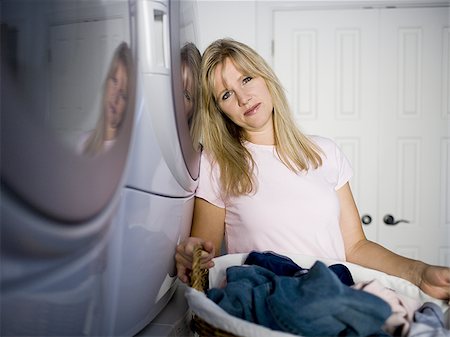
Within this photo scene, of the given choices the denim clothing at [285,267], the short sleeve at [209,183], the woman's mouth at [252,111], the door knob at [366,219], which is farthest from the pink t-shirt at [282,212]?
the door knob at [366,219]

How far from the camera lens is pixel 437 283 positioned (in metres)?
0.66

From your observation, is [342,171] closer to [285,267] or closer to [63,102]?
[285,267]

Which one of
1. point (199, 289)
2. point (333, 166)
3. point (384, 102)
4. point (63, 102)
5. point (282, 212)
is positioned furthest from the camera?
point (384, 102)

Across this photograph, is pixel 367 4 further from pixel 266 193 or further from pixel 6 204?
pixel 6 204

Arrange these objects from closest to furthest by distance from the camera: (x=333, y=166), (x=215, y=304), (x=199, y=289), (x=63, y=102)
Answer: (x=63, y=102) → (x=215, y=304) → (x=199, y=289) → (x=333, y=166)

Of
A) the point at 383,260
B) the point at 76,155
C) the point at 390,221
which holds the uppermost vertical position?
the point at 76,155

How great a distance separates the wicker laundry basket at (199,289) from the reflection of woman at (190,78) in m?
0.17

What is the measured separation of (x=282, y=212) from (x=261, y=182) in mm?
76

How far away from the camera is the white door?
236cm

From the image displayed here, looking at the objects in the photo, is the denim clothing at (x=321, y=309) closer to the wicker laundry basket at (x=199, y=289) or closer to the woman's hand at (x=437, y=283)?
the wicker laundry basket at (x=199, y=289)

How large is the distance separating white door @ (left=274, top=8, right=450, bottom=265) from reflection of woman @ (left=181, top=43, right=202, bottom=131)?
1.76m

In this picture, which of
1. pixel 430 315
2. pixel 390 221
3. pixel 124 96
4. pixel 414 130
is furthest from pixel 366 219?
pixel 124 96

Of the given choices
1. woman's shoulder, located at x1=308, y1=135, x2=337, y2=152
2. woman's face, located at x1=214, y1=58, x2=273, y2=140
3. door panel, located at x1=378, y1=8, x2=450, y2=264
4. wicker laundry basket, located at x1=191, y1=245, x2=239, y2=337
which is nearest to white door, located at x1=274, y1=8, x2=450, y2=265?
door panel, located at x1=378, y1=8, x2=450, y2=264

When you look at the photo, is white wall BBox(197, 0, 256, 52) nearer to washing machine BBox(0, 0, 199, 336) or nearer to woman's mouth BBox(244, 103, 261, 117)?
woman's mouth BBox(244, 103, 261, 117)
